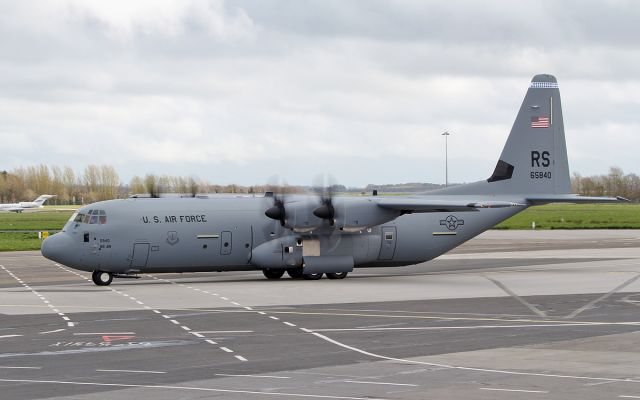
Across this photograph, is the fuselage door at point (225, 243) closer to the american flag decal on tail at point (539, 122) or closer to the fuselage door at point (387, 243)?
the fuselage door at point (387, 243)

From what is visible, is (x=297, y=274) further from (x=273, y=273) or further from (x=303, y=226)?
(x=303, y=226)

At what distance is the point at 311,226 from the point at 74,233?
9.98 m

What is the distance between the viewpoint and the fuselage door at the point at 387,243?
141 feet

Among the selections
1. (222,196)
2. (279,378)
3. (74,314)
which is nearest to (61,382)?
(279,378)

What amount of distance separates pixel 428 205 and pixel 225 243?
346 inches

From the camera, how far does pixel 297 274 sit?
42.4 metres

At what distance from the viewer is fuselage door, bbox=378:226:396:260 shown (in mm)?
42969

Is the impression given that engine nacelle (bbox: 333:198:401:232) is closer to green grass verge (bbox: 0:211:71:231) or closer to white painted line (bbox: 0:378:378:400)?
white painted line (bbox: 0:378:378:400)

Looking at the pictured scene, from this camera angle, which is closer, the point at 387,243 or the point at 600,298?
the point at 600,298

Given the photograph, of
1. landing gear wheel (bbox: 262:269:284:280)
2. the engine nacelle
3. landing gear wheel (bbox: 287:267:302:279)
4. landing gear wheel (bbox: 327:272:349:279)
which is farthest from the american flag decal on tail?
landing gear wheel (bbox: 262:269:284:280)

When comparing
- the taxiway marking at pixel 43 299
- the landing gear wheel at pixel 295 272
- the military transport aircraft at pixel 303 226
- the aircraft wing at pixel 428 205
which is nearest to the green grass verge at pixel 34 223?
the taxiway marking at pixel 43 299

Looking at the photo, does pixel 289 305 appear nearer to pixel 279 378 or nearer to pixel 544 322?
pixel 544 322

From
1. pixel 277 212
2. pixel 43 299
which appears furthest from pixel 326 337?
pixel 277 212

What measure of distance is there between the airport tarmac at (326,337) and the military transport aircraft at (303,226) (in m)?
1.10
